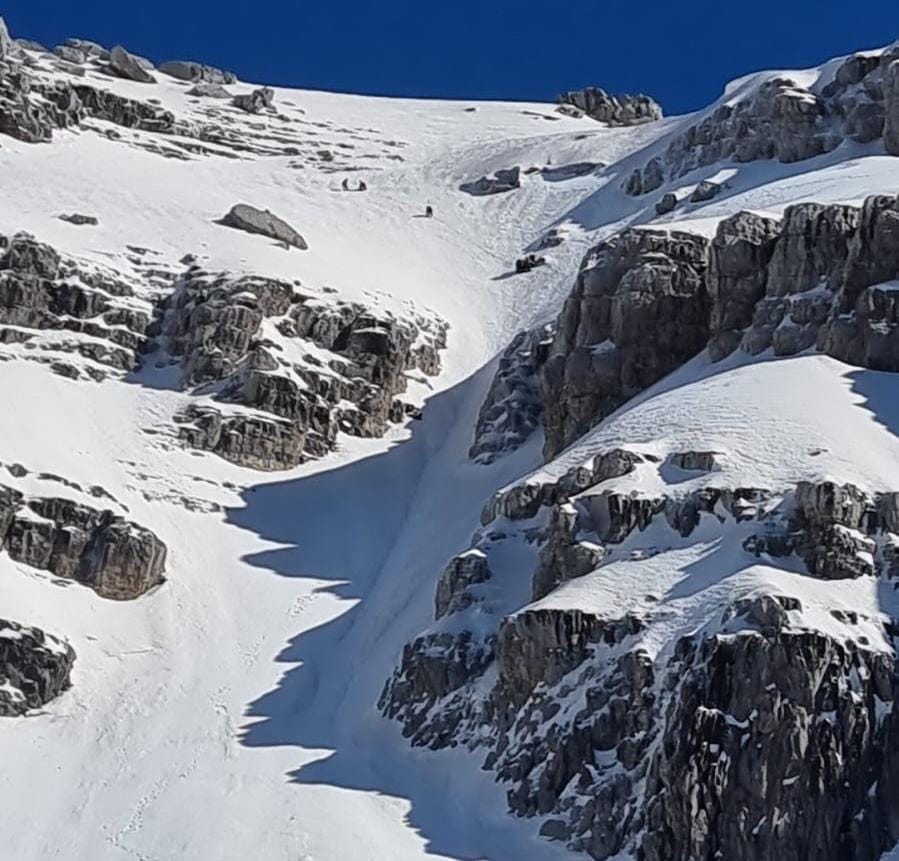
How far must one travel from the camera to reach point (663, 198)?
88.4 m

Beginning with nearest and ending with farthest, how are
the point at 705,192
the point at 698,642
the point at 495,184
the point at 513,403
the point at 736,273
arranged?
the point at 698,642 < the point at 736,273 < the point at 513,403 < the point at 705,192 < the point at 495,184

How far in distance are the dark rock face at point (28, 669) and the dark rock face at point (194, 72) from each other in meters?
85.8

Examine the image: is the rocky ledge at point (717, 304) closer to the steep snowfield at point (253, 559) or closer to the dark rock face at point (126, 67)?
the steep snowfield at point (253, 559)

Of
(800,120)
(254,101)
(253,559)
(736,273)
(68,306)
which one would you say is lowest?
(253,559)

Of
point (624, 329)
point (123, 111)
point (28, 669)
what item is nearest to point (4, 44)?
point (123, 111)

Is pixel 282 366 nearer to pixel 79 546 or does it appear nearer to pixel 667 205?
pixel 79 546

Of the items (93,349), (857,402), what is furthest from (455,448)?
(857,402)

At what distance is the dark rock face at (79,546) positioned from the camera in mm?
58062

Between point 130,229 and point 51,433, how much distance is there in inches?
880

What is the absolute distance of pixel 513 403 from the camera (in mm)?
69938

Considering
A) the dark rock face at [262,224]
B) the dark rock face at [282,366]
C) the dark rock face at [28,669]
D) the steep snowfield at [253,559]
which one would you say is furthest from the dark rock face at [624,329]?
the dark rock face at [262,224]

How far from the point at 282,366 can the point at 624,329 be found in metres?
15.6

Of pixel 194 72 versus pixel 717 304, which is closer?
pixel 717 304

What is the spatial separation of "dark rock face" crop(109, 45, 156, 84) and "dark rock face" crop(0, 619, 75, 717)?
78.2 metres
